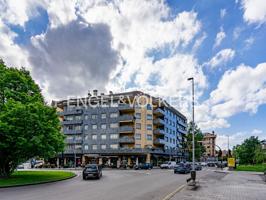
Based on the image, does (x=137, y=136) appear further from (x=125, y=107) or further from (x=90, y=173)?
(x=90, y=173)

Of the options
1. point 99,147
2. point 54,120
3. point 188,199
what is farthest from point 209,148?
point 188,199

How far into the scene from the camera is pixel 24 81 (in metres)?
35.5

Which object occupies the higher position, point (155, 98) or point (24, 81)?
point (155, 98)

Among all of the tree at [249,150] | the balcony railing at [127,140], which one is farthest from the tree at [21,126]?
the tree at [249,150]

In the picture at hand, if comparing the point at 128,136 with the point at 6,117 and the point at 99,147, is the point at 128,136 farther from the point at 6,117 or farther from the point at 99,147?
the point at 6,117

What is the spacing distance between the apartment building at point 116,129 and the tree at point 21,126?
144 feet

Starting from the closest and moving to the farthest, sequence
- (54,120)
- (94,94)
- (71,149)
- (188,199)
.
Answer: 1. (188,199)
2. (54,120)
3. (71,149)
4. (94,94)

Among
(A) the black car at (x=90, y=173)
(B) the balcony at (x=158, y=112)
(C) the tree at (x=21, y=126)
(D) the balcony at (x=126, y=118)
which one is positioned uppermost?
(B) the balcony at (x=158, y=112)

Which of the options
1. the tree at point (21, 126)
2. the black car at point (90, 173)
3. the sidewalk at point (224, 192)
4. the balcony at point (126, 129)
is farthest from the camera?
the balcony at point (126, 129)

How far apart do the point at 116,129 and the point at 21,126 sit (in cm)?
5153

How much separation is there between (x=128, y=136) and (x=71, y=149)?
16935mm

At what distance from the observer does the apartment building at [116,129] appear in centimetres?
7831

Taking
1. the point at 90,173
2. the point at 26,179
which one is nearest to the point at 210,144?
the point at 90,173

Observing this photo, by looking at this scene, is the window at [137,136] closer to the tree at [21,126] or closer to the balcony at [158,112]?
the balcony at [158,112]
